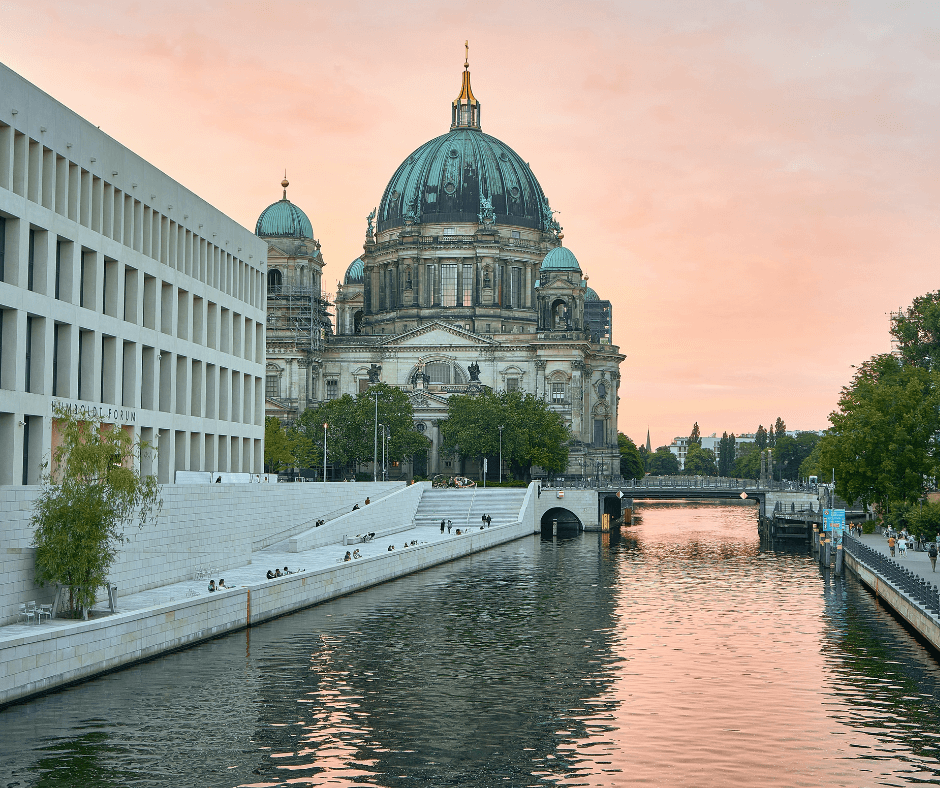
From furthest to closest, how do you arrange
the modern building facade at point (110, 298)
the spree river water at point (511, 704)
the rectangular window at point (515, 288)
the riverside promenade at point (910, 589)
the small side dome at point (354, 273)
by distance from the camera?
the small side dome at point (354, 273) → the rectangular window at point (515, 288) → the modern building facade at point (110, 298) → the riverside promenade at point (910, 589) → the spree river water at point (511, 704)

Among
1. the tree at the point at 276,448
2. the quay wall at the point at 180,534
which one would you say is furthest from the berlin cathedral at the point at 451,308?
the quay wall at the point at 180,534

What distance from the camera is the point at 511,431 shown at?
136 meters

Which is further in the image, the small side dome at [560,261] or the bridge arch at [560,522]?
the small side dome at [560,261]

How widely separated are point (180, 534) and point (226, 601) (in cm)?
772

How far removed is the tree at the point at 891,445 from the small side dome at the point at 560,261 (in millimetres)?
69165

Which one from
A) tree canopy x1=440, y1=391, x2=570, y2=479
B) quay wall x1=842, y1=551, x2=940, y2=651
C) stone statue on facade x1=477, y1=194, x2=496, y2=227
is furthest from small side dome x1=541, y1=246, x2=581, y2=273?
quay wall x1=842, y1=551, x2=940, y2=651

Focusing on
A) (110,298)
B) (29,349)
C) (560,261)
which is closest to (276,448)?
(560,261)

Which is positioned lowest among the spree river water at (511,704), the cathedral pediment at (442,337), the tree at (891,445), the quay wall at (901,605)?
the spree river water at (511,704)

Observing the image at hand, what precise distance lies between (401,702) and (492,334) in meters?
126

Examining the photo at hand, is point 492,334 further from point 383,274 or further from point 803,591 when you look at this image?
point 803,591

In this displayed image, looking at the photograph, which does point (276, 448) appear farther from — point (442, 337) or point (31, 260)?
point (31, 260)

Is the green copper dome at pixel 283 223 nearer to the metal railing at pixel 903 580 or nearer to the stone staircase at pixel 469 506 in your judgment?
the stone staircase at pixel 469 506

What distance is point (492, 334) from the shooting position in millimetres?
160625

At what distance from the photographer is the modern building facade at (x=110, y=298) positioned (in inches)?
2003
